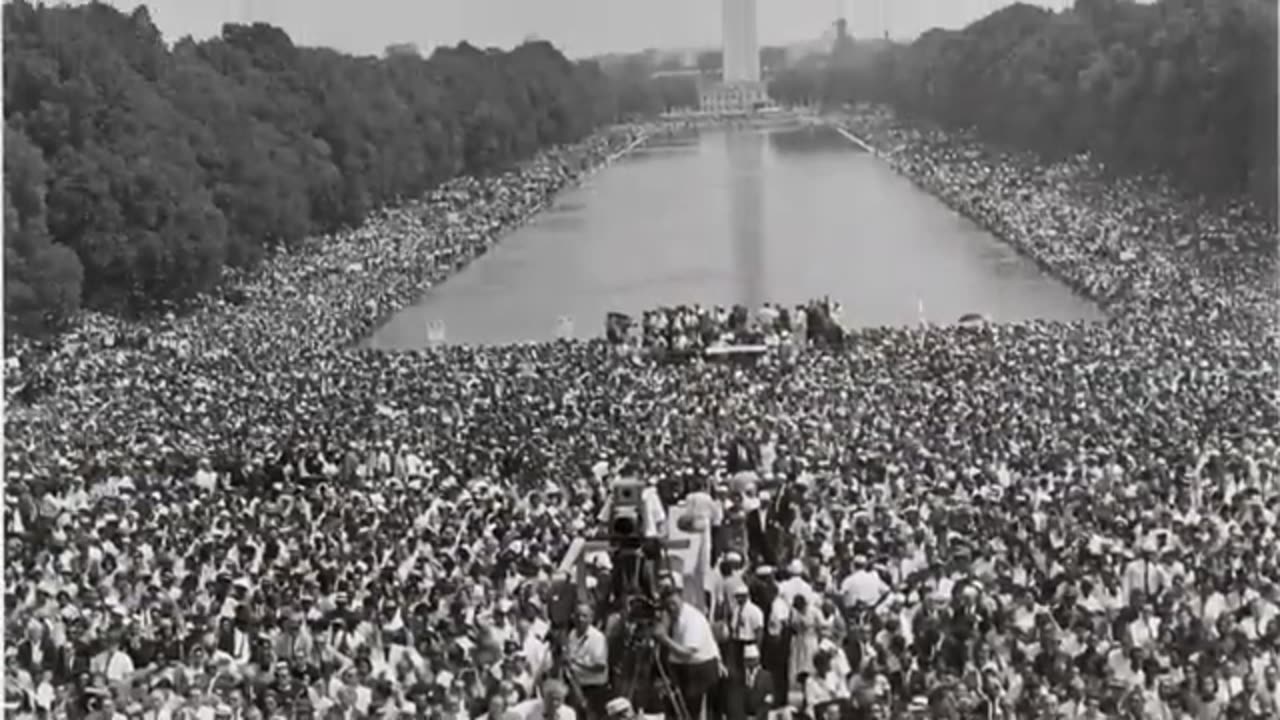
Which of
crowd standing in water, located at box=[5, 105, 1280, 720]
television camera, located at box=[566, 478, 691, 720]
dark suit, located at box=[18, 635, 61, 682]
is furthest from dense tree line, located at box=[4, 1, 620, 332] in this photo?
A: television camera, located at box=[566, 478, 691, 720]

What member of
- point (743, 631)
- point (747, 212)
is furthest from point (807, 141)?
point (743, 631)

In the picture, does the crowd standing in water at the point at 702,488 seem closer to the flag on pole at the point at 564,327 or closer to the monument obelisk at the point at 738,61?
the flag on pole at the point at 564,327

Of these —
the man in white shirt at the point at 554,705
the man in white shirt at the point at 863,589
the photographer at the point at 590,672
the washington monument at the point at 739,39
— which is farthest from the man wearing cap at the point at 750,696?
the washington monument at the point at 739,39

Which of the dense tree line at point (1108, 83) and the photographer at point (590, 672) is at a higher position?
the dense tree line at point (1108, 83)

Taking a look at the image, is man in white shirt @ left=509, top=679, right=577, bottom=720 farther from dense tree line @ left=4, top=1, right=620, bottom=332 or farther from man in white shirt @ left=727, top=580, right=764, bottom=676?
dense tree line @ left=4, top=1, right=620, bottom=332

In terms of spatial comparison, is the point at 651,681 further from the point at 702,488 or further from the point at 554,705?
the point at 702,488
